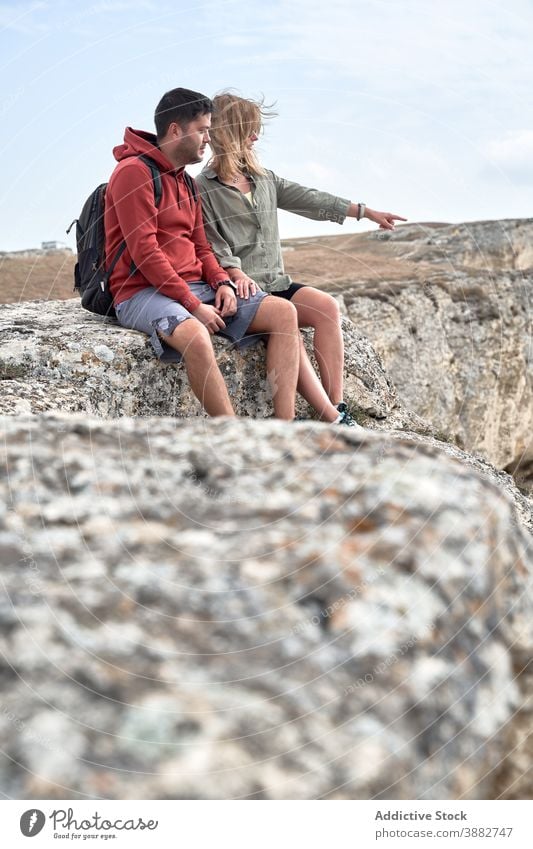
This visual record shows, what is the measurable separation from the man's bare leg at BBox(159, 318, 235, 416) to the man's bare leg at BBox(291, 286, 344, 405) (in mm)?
1073

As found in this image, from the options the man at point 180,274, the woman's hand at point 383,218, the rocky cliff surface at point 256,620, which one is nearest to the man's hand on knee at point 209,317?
the man at point 180,274

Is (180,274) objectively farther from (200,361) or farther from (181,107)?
(181,107)

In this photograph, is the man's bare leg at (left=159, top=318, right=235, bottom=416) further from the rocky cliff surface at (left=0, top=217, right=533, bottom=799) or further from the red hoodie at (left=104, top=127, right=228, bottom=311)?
the rocky cliff surface at (left=0, top=217, right=533, bottom=799)

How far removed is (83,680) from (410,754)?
78 centimetres

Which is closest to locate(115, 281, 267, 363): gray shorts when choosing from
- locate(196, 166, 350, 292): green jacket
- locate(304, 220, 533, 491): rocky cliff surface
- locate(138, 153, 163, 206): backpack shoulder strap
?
locate(196, 166, 350, 292): green jacket

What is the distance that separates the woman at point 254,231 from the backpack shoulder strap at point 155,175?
62cm

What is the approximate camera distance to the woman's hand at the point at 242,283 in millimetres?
5332

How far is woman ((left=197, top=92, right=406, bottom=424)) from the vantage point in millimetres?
5469

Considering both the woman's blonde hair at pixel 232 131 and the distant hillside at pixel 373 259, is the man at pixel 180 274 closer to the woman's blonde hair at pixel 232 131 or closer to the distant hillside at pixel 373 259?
the woman's blonde hair at pixel 232 131

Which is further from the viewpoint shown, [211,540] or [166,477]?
[166,477]
